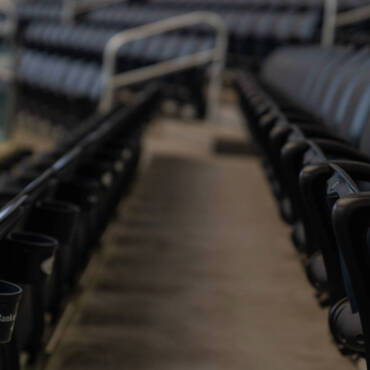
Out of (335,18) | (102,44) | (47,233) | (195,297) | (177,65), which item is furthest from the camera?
(102,44)

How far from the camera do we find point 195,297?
0.51 metres

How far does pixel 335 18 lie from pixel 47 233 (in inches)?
46.7

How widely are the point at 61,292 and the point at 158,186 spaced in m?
0.54

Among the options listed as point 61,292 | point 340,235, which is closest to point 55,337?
point 61,292

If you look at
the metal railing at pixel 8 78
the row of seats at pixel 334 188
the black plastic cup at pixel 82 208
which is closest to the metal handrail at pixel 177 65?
the metal railing at pixel 8 78

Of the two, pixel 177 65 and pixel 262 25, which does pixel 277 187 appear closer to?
pixel 177 65

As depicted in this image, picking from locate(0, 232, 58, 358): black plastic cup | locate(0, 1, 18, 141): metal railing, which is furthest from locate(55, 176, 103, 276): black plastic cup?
locate(0, 1, 18, 141): metal railing

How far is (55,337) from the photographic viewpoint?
0.40 meters

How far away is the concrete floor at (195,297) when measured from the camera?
409 millimetres

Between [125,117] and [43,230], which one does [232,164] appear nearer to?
[125,117]

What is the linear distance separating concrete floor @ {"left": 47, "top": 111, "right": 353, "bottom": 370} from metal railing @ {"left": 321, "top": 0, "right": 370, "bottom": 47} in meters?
0.59

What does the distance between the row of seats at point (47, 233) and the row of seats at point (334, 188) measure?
0.11 m

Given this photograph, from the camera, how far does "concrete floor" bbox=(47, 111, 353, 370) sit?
1.34ft

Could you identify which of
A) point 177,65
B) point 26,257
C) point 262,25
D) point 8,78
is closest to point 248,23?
point 262,25
